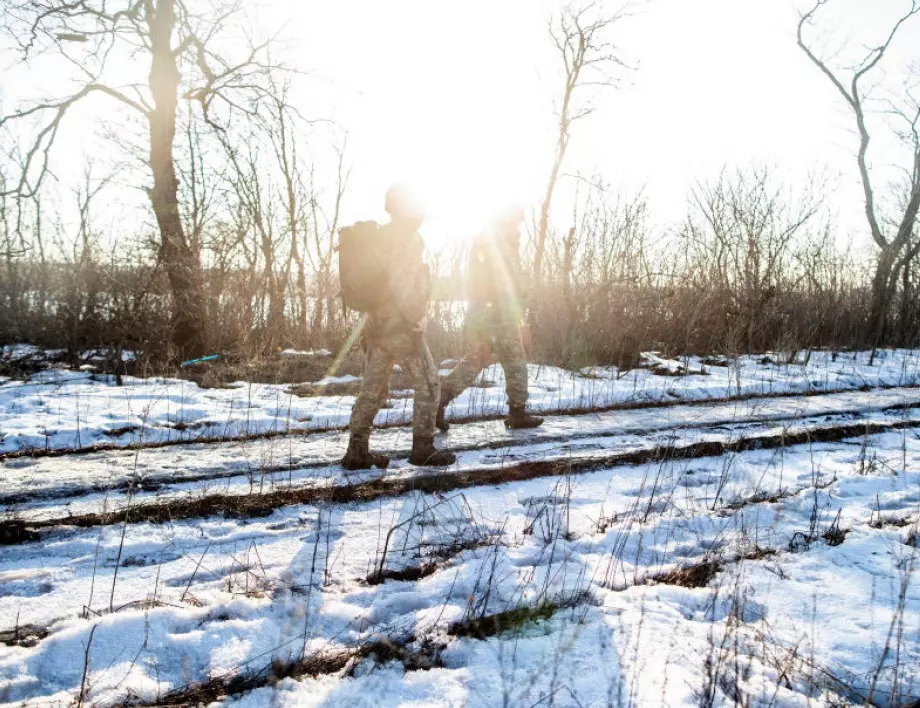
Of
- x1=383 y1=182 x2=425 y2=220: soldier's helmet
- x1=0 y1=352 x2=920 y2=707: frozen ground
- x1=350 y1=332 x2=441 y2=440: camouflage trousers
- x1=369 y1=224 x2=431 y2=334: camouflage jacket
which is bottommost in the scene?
x1=0 y1=352 x2=920 y2=707: frozen ground

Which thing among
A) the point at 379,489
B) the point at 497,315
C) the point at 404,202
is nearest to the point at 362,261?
the point at 404,202

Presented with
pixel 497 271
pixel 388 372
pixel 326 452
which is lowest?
pixel 326 452

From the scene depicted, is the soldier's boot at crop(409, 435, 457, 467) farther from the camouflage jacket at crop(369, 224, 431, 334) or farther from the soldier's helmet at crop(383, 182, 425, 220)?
the soldier's helmet at crop(383, 182, 425, 220)

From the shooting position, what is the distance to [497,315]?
591 centimetres

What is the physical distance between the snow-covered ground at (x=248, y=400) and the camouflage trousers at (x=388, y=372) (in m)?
1.55

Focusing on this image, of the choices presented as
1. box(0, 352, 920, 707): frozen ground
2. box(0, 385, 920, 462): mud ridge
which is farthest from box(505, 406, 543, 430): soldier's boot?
box(0, 352, 920, 707): frozen ground

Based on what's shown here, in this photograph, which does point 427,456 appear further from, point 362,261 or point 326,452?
point 362,261

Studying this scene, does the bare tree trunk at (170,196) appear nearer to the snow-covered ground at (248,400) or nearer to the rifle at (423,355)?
the snow-covered ground at (248,400)

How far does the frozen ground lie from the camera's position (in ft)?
6.57

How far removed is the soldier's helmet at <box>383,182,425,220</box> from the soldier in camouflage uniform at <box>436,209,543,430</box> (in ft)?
5.02

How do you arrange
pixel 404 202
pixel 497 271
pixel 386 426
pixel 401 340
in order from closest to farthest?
pixel 404 202, pixel 401 340, pixel 497 271, pixel 386 426

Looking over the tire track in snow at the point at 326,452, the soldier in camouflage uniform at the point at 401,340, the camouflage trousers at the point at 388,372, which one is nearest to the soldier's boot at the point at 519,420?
the tire track in snow at the point at 326,452

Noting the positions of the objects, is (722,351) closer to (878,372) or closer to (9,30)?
(878,372)

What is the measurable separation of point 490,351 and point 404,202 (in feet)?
6.96
